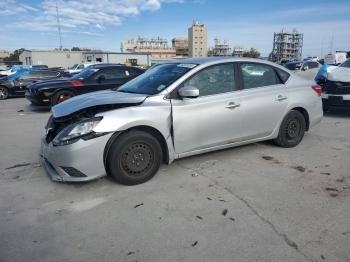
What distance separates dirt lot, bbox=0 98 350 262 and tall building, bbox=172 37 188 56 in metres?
126

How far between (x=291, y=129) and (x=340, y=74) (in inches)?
149

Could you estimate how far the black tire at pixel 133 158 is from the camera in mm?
3756

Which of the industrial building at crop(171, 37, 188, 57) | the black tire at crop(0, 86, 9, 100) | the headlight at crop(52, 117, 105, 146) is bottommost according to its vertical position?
the black tire at crop(0, 86, 9, 100)

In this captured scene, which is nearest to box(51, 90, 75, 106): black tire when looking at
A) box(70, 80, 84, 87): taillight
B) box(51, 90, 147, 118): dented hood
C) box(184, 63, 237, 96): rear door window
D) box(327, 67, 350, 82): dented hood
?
box(70, 80, 84, 87): taillight

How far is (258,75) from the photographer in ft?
16.5

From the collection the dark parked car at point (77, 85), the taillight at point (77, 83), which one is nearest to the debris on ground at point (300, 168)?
the dark parked car at point (77, 85)

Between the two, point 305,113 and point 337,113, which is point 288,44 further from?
point 305,113

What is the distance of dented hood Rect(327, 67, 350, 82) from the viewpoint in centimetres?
796

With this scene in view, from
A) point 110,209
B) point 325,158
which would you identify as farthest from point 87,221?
point 325,158

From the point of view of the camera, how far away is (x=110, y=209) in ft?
11.1

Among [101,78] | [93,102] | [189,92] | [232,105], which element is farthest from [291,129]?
[101,78]

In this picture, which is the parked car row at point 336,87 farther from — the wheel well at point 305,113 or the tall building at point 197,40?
the tall building at point 197,40

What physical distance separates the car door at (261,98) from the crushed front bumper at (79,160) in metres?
2.21

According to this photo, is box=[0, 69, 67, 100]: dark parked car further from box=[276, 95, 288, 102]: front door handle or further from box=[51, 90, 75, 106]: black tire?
box=[276, 95, 288, 102]: front door handle
